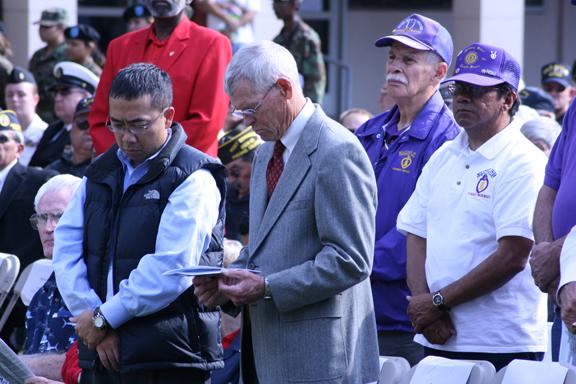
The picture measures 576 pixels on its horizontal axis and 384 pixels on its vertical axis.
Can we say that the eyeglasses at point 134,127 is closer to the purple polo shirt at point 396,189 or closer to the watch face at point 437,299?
the purple polo shirt at point 396,189

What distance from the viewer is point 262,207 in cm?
423

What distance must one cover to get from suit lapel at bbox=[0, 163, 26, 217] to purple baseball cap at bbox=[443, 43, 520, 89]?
3449mm

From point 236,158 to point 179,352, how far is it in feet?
9.76

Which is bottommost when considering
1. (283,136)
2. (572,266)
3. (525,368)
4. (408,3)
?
(408,3)

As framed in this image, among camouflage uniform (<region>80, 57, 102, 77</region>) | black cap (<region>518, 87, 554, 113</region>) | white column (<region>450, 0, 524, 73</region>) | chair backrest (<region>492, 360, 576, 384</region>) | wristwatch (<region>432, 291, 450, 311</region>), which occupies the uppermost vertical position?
chair backrest (<region>492, 360, 576, 384</region>)

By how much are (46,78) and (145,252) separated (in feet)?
21.3

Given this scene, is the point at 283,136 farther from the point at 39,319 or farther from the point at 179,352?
the point at 39,319

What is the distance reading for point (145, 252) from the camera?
177 inches

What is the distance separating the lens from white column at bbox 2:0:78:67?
12211 millimetres

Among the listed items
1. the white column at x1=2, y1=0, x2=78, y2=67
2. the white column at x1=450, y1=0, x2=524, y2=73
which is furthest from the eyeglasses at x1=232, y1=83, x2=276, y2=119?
the white column at x1=450, y1=0, x2=524, y2=73

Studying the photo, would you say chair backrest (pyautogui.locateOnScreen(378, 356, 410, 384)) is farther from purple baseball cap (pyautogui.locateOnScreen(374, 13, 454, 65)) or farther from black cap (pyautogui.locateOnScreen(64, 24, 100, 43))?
black cap (pyautogui.locateOnScreen(64, 24, 100, 43))

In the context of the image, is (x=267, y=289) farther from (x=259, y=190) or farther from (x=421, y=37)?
(x=421, y=37)

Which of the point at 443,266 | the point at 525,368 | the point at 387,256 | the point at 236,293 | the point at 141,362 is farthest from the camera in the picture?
the point at 387,256

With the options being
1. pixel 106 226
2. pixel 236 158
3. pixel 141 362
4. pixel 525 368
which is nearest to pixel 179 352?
pixel 141 362
